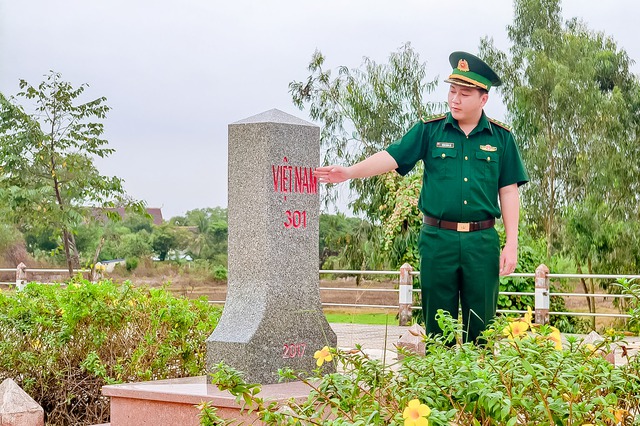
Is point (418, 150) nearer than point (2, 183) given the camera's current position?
Yes

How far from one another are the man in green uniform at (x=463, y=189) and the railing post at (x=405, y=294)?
13.2 m

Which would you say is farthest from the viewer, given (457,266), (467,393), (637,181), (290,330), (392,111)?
(392,111)

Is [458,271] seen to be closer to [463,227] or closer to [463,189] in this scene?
[463,227]

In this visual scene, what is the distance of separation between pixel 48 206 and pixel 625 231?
42.2 ft

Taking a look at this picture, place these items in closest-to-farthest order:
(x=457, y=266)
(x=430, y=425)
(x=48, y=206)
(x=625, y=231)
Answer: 1. (x=430, y=425)
2. (x=457, y=266)
3. (x=48, y=206)
4. (x=625, y=231)

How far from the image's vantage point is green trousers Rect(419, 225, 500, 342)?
526 centimetres

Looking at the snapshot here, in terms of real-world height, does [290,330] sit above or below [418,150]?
below

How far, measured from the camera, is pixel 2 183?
2219 centimetres

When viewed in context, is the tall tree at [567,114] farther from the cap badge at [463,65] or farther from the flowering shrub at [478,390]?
the flowering shrub at [478,390]

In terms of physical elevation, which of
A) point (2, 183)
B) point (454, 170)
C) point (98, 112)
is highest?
point (98, 112)

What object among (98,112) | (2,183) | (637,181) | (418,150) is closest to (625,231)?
(637,181)

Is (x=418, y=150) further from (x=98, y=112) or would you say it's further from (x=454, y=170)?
(x=98, y=112)

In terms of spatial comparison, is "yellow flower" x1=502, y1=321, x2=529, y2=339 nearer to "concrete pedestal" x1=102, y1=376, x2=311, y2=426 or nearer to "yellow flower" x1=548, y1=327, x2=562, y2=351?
"yellow flower" x1=548, y1=327, x2=562, y2=351

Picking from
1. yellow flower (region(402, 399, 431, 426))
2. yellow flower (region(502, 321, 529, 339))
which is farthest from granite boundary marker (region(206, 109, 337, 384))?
yellow flower (region(402, 399, 431, 426))
